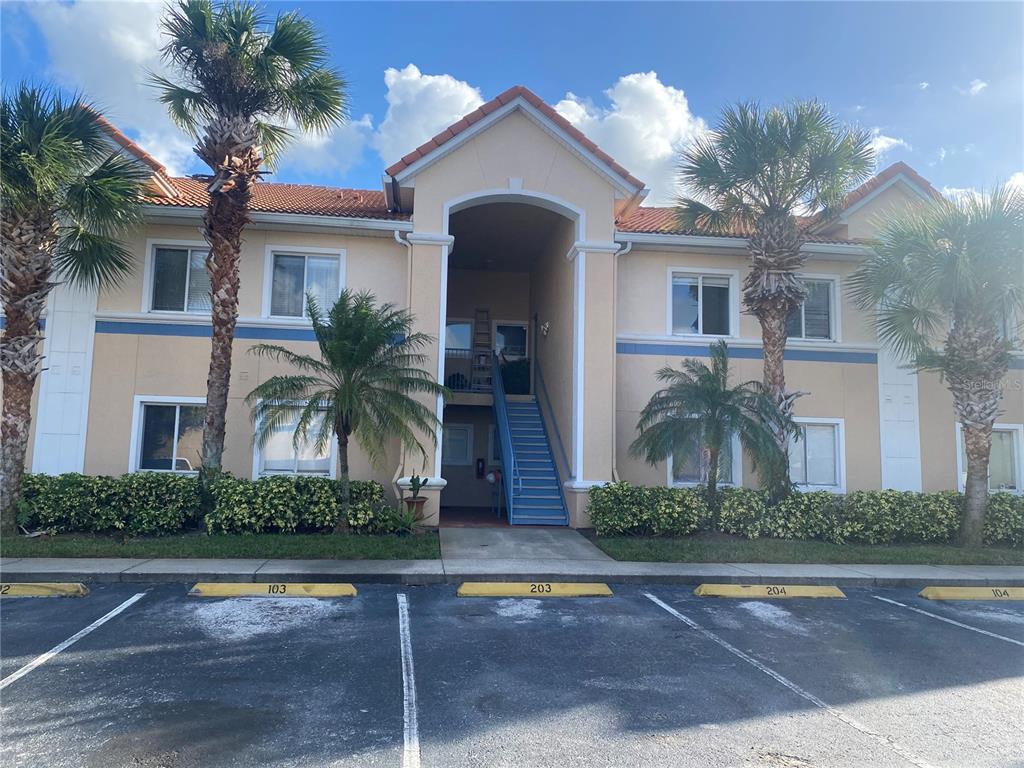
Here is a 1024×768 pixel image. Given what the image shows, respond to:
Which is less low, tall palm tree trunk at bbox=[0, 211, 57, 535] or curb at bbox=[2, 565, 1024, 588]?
tall palm tree trunk at bbox=[0, 211, 57, 535]

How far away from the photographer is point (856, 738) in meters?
4.82

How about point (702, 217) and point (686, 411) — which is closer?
point (686, 411)

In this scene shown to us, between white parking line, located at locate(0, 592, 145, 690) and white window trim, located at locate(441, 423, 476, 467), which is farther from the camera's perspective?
white window trim, located at locate(441, 423, 476, 467)

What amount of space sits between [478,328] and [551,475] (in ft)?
20.6

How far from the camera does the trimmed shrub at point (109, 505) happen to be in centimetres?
1109

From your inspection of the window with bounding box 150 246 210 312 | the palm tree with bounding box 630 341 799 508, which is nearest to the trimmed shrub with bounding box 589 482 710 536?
the palm tree with bounding box 630 341 799 508

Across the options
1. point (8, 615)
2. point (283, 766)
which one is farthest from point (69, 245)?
point (283, 766)

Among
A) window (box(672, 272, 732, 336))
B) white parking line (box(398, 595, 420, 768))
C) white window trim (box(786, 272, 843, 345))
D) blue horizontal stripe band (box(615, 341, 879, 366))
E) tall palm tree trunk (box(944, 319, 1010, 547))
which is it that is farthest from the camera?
white window trim (box(786, 272, 843, 345))

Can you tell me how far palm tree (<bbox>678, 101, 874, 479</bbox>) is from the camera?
42.0ft

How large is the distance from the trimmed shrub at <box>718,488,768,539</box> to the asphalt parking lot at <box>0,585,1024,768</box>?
12.7ft

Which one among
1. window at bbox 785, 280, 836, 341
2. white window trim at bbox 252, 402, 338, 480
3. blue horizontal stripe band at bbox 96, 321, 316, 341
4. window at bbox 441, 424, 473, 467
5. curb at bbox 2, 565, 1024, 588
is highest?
window at bbox 785, 280, 836, 341

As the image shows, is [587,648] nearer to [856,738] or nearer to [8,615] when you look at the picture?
[856,738]

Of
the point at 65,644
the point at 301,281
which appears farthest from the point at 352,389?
the point at 65,644

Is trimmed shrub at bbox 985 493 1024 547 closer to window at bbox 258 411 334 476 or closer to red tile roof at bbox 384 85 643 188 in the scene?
red tile roof at bbox 384 85 643 188
